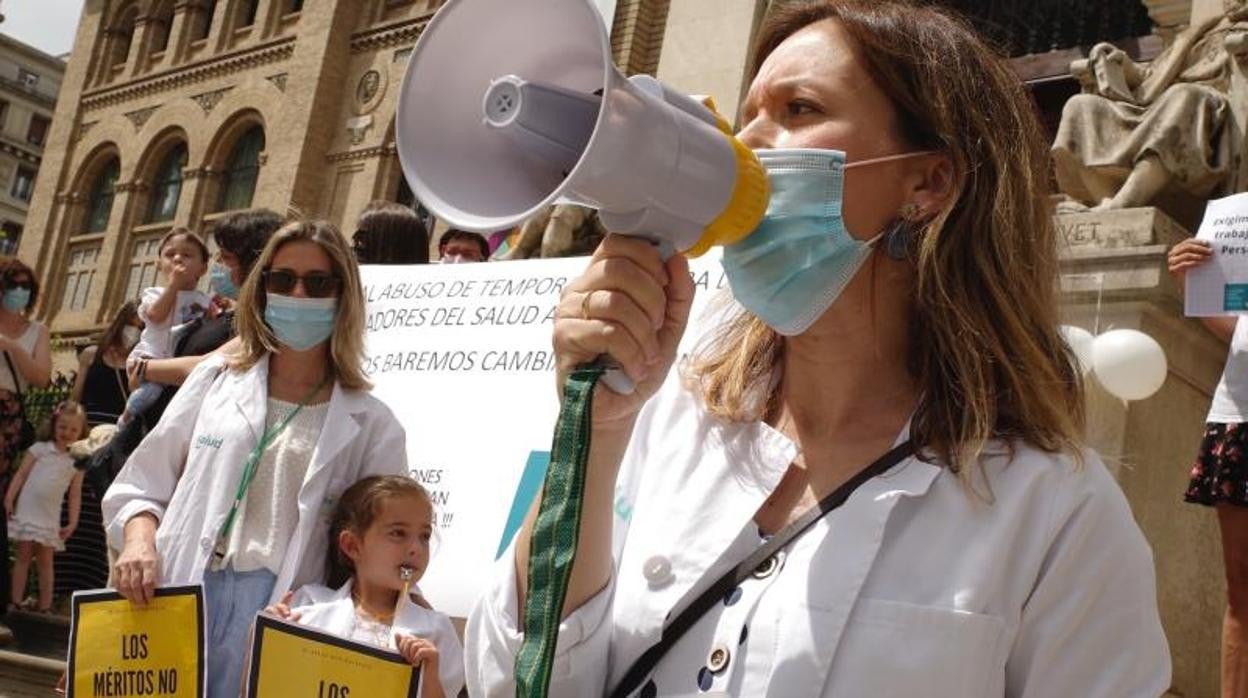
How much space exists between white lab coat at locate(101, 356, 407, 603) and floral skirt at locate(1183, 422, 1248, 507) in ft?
7.66

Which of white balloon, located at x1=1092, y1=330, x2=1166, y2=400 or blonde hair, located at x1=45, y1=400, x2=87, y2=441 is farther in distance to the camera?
blonde hair, located at x1=45, y1=400, x2=87, y2=441

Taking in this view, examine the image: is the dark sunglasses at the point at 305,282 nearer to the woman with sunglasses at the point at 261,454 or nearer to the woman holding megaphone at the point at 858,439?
the woman with sunglasses at the point at 261,454

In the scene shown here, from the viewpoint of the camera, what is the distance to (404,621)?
127 inches

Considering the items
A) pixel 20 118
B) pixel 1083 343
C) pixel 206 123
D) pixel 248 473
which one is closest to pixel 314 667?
pixel 248 473

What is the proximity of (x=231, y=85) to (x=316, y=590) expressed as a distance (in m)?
24.4

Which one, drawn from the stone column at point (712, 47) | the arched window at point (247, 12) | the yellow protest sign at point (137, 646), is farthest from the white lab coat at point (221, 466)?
the arched window at point (247, 12)

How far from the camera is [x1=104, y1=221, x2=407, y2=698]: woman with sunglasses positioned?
3.37m

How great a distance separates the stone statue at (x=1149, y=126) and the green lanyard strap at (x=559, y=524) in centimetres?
432

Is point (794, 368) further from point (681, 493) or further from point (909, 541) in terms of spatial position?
point (909, 541)

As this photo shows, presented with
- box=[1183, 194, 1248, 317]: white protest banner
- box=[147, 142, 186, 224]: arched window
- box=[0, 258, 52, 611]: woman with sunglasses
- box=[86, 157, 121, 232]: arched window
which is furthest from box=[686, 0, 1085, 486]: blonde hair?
box=[86, 157, 121, 232]: arched window

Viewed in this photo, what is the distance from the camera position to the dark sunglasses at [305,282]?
367cm

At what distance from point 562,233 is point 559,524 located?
5209 millimetres

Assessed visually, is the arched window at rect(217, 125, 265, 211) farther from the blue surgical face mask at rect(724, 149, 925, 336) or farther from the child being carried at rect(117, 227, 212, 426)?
the blue surgical face mask at rect(724, 149, 925, 336)

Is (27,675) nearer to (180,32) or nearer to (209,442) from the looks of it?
(209,442)
